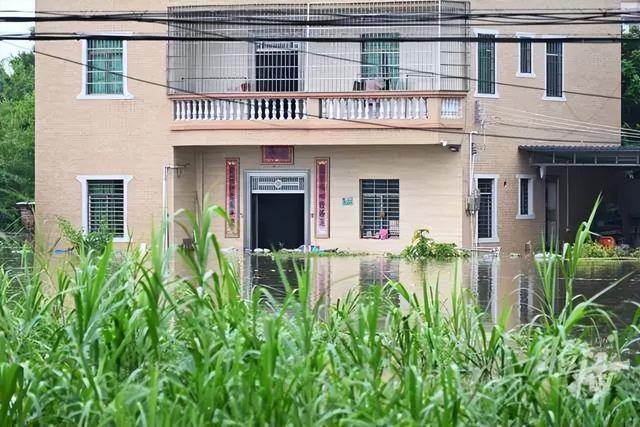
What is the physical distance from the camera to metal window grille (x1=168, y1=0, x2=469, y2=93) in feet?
102

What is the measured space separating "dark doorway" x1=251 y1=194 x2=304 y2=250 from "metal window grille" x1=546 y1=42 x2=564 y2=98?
7424 mm

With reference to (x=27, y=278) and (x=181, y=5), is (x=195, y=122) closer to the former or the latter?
(x=181, y=5)

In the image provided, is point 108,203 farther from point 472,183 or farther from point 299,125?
point 472,183

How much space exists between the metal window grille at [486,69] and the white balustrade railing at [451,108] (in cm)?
128

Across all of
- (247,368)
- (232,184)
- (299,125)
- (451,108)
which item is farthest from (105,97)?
(247,368)

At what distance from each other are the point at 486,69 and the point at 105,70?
9.90 meters

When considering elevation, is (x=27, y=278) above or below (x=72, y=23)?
below

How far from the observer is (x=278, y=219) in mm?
33219

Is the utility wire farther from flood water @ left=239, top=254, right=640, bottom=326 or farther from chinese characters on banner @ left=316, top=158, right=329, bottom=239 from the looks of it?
chinese characters on banner @ left=316, top=158, right=329, bottom=239

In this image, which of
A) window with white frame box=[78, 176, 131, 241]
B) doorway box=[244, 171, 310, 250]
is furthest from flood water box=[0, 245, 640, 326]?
window with white frame box=[78, 176, 131, 241]

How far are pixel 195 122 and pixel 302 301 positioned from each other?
2449 cm

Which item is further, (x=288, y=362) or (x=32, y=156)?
(x=32, y=156)

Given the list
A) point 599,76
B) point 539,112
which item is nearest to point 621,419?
point 539,112

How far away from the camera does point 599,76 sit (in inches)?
1369
